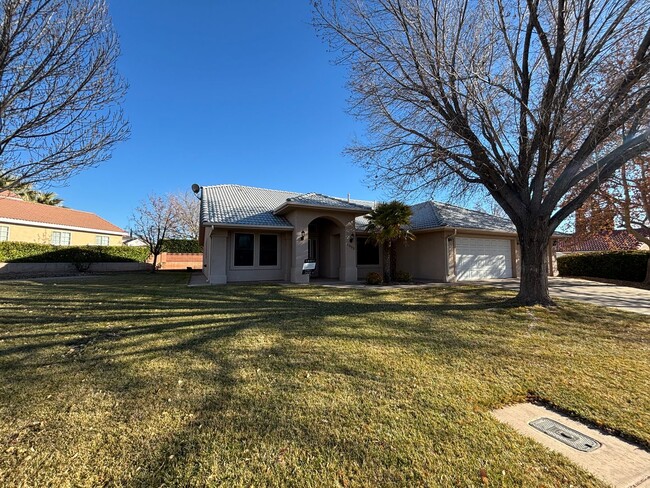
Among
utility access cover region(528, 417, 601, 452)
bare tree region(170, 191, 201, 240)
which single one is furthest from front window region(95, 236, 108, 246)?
utility access cover region(528, 417, 601, 452)

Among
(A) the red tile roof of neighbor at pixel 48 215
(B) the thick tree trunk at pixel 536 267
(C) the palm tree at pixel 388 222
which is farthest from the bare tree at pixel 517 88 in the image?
(A) the red tile roof of neighbor at pixel 48 215

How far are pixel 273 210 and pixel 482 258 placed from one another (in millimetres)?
11748

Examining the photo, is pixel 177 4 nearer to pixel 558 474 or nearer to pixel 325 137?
pixel 325 137

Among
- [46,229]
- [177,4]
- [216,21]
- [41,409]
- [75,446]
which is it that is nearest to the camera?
[75,446]

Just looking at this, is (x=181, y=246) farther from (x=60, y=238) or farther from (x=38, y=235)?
(x=38, y=235)

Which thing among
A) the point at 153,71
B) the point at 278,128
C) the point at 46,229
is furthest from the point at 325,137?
the point at 46,229

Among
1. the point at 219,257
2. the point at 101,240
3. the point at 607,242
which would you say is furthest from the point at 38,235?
the point at 607,242

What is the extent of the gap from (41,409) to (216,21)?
1193 centimetres

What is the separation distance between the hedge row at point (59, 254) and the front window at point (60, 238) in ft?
14.2

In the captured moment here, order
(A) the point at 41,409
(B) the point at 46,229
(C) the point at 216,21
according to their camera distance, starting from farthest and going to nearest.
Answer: (B) the point at 46,229
(C) the point at 216,21
(A) the point at 41,409

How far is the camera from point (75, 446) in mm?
2547

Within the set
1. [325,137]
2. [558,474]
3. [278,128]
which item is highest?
[278,128]

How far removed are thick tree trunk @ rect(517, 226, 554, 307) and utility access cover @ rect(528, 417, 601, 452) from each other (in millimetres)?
6876

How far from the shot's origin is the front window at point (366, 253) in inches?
679
